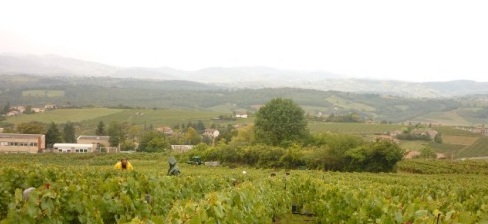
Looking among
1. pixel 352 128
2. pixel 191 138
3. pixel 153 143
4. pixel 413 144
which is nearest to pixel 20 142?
pixel 153 143

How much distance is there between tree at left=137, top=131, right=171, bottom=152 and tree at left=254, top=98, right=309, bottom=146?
2354 cm

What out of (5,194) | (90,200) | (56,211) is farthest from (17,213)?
(5,194)

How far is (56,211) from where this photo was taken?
677 cm

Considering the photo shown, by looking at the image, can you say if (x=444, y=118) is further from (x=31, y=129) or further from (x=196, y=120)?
(x=31, y=129)

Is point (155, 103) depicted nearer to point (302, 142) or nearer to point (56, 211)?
point (302, 142)

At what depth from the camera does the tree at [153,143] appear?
81750 millimetres

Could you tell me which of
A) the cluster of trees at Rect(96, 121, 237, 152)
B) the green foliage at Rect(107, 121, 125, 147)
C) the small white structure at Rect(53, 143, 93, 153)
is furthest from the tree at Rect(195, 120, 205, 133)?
the small white structure at Rect(53, 143, 93, 153)

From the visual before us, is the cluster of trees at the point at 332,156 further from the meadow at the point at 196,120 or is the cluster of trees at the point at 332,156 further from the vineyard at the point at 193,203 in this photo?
the meadow at the point at 196,120

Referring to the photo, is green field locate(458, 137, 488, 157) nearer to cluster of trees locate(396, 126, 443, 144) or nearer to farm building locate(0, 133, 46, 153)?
cluster of trees locate(396, 126, 443, 144)

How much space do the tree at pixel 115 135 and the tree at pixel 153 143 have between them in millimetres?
8790

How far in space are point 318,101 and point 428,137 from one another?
108m

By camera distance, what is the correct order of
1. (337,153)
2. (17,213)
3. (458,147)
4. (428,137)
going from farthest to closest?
(428,137)
(458,147)
(337,153)
(17,213)

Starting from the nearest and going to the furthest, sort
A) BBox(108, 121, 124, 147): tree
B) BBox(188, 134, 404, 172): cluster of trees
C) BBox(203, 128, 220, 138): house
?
BBox(188, 134, 404, 172): cluster of trees
BBox(108, 121, 124, 147): tree
BBox(203, 128, 220, 138): house

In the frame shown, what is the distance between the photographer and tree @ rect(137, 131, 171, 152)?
81750 millimetres
